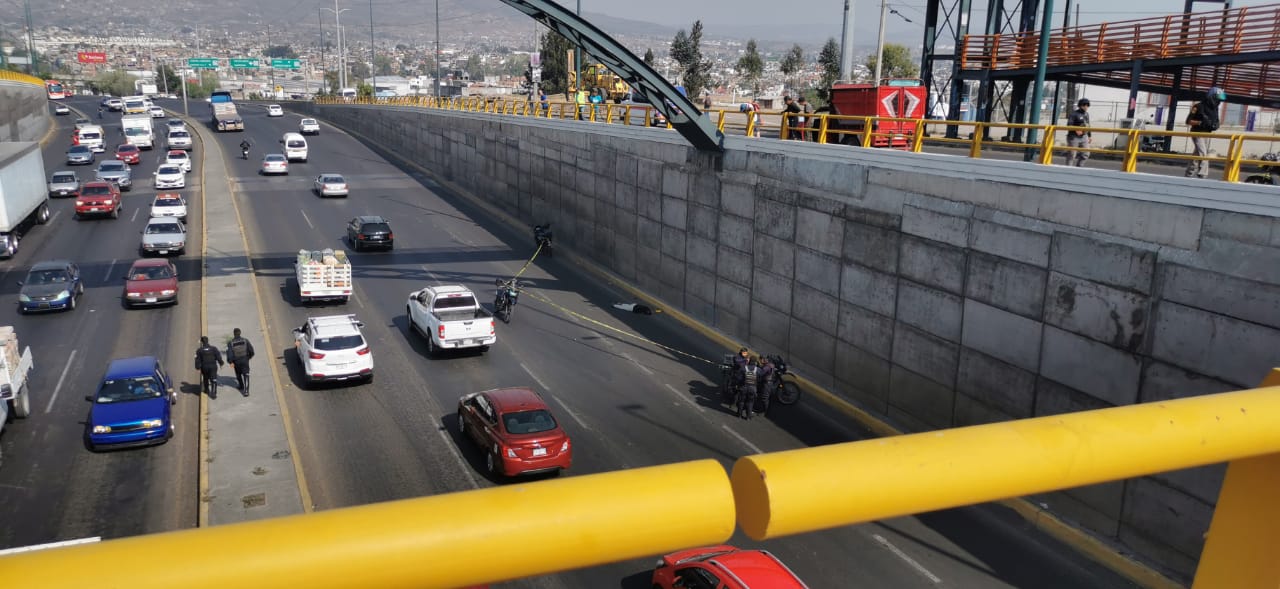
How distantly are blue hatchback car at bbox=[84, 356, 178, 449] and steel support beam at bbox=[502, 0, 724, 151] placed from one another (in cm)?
1428

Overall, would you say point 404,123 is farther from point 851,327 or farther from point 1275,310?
point 1275,310

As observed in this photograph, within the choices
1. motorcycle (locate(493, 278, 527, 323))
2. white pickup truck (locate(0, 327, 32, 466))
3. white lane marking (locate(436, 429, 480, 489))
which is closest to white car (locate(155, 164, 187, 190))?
motorcycle (locate(493, 278, 527, 323))

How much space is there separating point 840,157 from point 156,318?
2286 centimetres

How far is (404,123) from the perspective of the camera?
2904 inches

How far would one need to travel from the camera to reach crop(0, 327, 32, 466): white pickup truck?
1986 centimetres

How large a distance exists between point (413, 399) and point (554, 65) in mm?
93775

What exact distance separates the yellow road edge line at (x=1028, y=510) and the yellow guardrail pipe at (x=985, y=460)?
14.8 metres

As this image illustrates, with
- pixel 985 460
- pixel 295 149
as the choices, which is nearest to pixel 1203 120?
pixel 985 460

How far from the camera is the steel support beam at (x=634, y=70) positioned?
2648 cm

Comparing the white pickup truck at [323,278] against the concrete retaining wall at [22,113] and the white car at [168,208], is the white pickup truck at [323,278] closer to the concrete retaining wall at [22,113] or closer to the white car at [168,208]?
the white car at [168,208]

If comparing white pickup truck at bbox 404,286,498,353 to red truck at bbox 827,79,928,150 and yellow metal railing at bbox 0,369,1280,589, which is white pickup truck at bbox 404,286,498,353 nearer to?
red truck at bbox 827,79,928,150

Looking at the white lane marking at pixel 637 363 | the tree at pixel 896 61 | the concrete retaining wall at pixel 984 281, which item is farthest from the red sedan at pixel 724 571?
the tree at pixel 896 61

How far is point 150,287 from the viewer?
30.1 meters

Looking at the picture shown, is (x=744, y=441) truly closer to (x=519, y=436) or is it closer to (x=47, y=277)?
(x=519, y=436)
